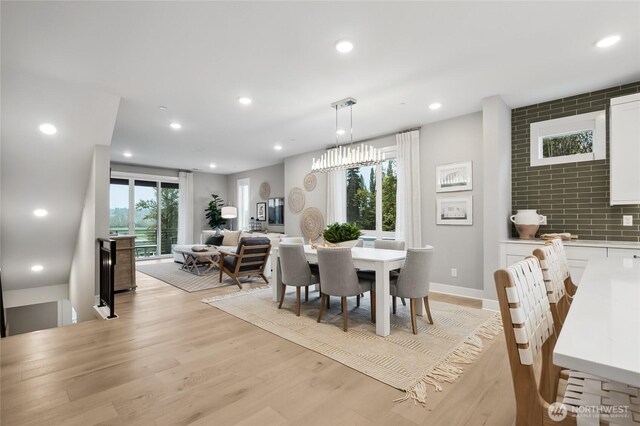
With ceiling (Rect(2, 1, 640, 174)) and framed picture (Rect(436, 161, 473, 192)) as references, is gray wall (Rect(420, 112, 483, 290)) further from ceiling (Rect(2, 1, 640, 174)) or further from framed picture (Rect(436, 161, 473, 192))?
ceiling (Rect(2, 1, 640, 174))

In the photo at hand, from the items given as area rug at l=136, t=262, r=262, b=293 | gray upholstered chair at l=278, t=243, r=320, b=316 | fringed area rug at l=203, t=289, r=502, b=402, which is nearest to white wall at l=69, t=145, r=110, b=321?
area rug at l=136, t=262, r=262, b=293

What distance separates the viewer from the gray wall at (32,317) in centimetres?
575

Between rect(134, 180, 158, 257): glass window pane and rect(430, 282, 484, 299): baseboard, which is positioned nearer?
rect(430, 282, 484, 299): baseboard

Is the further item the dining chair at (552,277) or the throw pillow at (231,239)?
the throw pillow at (231,239)

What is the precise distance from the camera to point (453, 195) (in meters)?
4.52

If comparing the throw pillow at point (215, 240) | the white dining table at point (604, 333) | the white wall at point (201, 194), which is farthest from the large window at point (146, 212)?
the white dining table at point (604, 333)

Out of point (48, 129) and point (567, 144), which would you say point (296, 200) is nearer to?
point (48, 129)

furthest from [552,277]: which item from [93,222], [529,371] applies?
[93,222]

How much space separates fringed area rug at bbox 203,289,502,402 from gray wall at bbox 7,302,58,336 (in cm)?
443

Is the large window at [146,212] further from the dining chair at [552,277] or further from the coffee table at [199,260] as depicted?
the dining chair at [552,277]

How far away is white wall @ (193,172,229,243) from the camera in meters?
9.57

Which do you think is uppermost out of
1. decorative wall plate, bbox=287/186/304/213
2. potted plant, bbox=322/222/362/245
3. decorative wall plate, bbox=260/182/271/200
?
decorative wall plate, bbox=260/182/271/200

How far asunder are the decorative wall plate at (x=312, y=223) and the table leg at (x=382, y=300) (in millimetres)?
3402

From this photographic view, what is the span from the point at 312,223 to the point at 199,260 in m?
2.70
